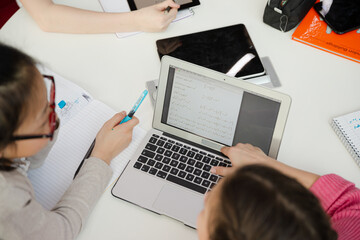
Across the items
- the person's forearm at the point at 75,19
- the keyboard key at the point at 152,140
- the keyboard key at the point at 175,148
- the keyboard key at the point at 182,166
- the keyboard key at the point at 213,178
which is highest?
the person's forearm at the point at 75,19

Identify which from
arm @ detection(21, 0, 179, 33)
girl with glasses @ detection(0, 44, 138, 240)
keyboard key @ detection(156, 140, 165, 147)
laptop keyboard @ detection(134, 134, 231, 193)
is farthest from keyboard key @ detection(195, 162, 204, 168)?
arm @ detection(21, 0, 179, 33)

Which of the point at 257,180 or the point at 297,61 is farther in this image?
the point at 297,61

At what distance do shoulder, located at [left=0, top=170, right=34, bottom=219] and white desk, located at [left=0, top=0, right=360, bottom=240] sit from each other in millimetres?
193

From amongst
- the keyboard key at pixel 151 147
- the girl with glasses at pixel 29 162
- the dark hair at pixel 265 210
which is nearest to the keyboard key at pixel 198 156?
the keyboard key at pixel 151 147

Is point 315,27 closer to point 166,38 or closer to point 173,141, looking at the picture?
point 166,38

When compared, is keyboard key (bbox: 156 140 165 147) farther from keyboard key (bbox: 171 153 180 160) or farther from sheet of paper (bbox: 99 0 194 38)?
sheet of paper (bbox: 99 0 194 38)

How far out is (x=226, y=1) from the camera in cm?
121

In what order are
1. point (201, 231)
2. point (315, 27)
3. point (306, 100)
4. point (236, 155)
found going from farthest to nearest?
point (315, 27) < point (306, 100) < point (236, 155) < point (201, 231)

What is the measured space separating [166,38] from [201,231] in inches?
25.8

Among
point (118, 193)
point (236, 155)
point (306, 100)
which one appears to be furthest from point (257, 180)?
point (306, 100)

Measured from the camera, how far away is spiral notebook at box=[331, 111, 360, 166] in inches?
36.7

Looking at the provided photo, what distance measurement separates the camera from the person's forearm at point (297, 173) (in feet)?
2.79

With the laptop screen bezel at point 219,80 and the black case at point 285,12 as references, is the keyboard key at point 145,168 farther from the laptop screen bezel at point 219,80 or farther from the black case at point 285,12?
the black case at point 285,12

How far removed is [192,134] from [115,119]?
216mm
